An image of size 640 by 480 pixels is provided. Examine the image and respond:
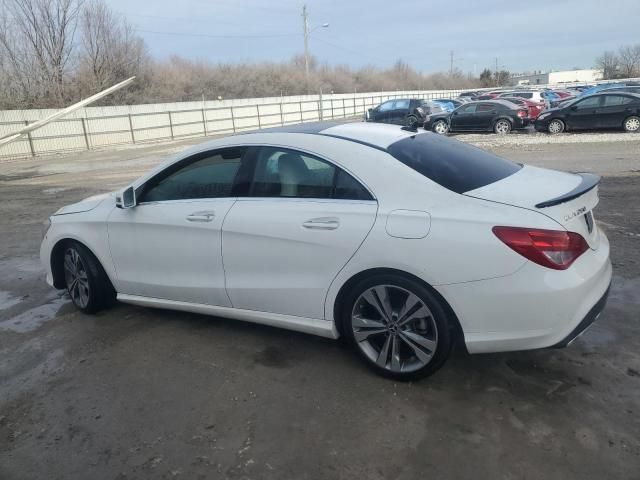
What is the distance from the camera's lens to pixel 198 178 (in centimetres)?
404

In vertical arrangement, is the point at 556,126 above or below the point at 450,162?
below

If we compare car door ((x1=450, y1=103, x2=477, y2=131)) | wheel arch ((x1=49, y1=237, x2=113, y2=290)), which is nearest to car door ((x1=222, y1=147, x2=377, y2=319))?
wheel arch ((x1=49, y1=237, x2=113, y2=290))

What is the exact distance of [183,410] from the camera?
3.18 m

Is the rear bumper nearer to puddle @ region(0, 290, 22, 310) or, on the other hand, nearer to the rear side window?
the rear side window

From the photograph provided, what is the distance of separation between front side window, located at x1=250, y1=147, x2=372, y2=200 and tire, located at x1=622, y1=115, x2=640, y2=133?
18.3 metres

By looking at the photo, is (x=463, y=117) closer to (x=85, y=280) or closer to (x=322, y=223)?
(x=85, y=280)

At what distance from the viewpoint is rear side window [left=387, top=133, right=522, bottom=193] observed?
10.8 ft

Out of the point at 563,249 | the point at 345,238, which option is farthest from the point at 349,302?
the point at 563,249

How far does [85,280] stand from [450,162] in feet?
10.5

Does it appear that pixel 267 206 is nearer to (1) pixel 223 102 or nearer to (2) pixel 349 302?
(2) pixel 349 302

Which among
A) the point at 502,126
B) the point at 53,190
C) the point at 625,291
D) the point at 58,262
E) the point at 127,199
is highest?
the point at 127,199

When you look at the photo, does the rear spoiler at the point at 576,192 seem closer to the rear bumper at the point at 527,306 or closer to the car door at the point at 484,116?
the rear bumper at the point at 527,306

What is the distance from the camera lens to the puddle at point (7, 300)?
513 centimetres

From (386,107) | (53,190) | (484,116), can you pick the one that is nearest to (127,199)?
(53,190)
